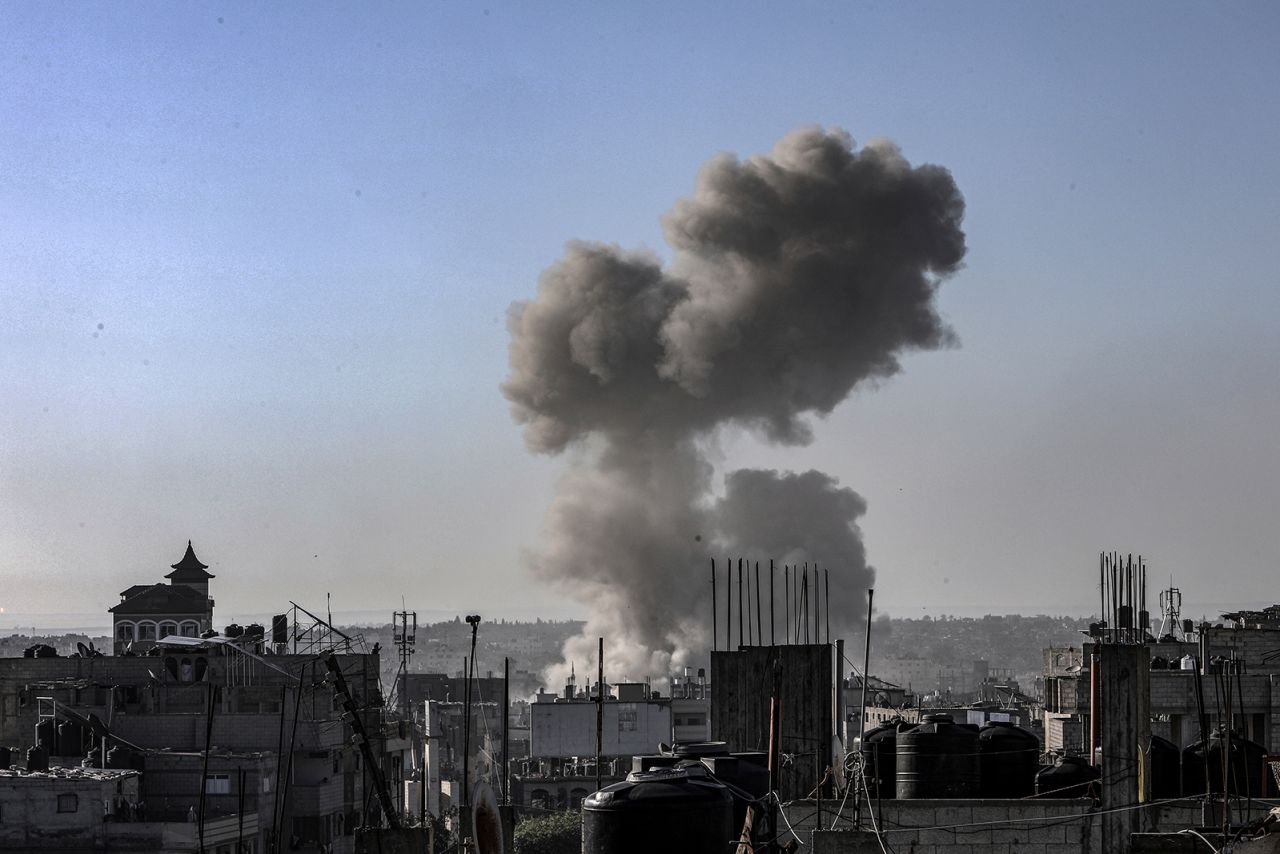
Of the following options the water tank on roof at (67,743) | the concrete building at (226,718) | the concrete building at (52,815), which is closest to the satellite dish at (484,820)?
the concrete building at (226,718)

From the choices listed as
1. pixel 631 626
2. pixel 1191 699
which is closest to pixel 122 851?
pixel 1191 699

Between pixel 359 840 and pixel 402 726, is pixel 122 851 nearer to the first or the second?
pixel 402 726

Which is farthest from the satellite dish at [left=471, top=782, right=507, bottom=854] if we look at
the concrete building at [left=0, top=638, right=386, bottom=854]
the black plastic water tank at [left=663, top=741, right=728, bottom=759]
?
the concrete building at [left=0, top=638, right=386, bottom=854]

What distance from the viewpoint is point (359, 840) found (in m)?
20.9

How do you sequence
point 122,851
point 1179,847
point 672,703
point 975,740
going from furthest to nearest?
point 672,703, point 122,851, point 975,740, point 1179,847

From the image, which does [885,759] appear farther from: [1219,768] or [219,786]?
[219,786]

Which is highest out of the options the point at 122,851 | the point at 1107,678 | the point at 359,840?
the point at 1107,678

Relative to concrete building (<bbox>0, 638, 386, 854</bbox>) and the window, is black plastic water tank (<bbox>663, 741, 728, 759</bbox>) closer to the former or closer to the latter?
concrete building (<bbox>0, 638, 386, 854</bbox>)

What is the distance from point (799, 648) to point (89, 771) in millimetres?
22911

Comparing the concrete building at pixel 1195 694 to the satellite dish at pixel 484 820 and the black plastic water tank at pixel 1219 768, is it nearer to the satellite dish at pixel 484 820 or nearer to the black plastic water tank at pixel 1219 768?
the black plastic water tank at pixel 1219 768

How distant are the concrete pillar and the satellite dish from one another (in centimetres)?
535

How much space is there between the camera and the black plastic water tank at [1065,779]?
18.6 m

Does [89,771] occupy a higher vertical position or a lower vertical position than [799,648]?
lower

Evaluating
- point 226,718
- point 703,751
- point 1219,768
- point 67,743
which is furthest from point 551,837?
point 1219,768
